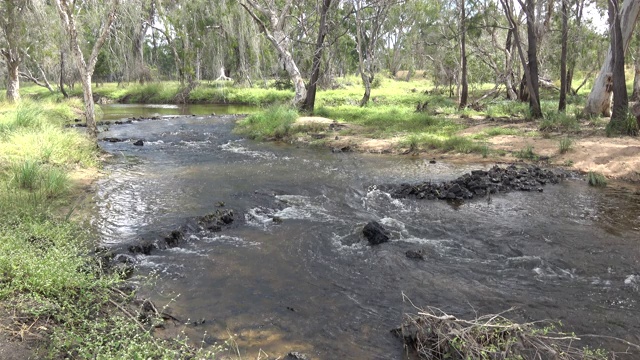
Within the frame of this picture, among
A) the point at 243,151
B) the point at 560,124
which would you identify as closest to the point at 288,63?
the point at 243,151

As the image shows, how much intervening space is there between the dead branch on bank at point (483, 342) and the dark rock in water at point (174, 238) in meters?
4.27

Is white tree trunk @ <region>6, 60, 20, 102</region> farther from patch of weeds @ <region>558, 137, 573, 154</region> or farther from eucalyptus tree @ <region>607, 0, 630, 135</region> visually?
eucalyptus tree @ <region>607, 0, 630, 135</region>

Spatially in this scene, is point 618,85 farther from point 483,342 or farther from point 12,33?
point 12,33

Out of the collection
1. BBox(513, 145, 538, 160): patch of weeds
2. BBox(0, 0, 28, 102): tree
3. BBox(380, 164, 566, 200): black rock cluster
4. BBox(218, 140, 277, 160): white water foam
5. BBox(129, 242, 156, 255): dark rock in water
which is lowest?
BBox(129, 242, 156, 255): dark rock in water

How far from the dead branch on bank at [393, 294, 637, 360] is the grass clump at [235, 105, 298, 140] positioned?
15297mm

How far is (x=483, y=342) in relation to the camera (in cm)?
384

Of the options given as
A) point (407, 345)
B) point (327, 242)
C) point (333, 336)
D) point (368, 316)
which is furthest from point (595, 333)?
point (327, 242)

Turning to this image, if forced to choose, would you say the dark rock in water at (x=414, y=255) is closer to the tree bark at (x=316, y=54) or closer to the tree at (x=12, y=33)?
the tree bark at (x=316, y=54)

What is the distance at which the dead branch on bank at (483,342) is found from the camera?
365 centimetres

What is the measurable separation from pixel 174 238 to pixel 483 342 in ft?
16.8

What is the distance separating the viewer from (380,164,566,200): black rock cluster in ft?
→ 32.2

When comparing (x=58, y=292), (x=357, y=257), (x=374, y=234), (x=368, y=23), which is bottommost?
(x=357, y=257)

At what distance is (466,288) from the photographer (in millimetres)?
5660

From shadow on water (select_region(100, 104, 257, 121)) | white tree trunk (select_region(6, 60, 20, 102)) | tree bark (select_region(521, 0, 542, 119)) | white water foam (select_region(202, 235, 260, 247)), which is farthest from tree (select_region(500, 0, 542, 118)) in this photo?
white tree trunk (select_region(6, 60, 20, 102))
